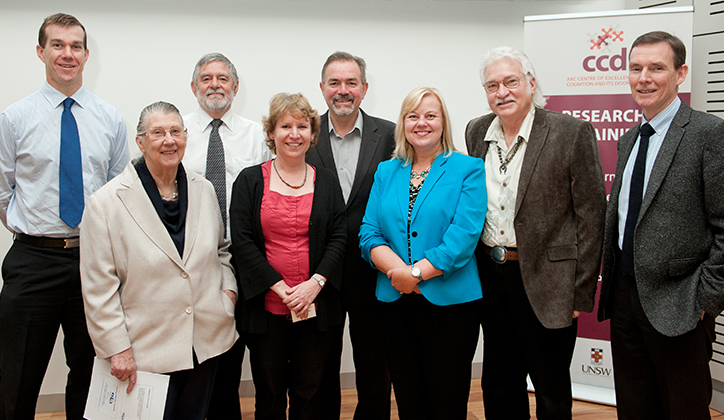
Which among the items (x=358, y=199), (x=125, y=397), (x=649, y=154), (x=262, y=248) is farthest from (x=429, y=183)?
(x=125, y=397)

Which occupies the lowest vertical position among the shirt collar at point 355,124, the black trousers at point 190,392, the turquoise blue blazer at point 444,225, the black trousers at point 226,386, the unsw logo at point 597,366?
the unsw logo at point 597,366

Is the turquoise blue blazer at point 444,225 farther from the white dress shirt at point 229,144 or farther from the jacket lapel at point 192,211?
the white dress shirt at point 229,144

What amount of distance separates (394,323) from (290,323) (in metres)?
0.46

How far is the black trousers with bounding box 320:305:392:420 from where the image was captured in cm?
245

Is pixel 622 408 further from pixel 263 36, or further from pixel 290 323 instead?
pixel 263 36

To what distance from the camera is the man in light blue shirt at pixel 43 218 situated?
2309 mm

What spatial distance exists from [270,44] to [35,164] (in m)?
1.69

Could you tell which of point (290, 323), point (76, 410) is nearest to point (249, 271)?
point (290, 323)

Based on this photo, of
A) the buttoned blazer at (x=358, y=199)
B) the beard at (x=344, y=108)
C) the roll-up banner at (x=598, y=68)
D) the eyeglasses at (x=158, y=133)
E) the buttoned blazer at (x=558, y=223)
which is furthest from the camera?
the roll-up banner at (x=598, y=68)

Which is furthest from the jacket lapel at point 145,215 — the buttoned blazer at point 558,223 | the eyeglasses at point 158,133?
the buttoned blazer at point 558,223

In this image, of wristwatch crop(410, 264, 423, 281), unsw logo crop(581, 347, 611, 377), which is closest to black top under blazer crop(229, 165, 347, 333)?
wristwatch crop(410, 264, 423, 281)

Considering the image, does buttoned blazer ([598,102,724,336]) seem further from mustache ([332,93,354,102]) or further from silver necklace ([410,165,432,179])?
mustache ([332,93,354,102])

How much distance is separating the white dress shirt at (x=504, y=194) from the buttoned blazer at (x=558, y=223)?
0.05 metres

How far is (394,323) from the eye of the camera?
219 cm
